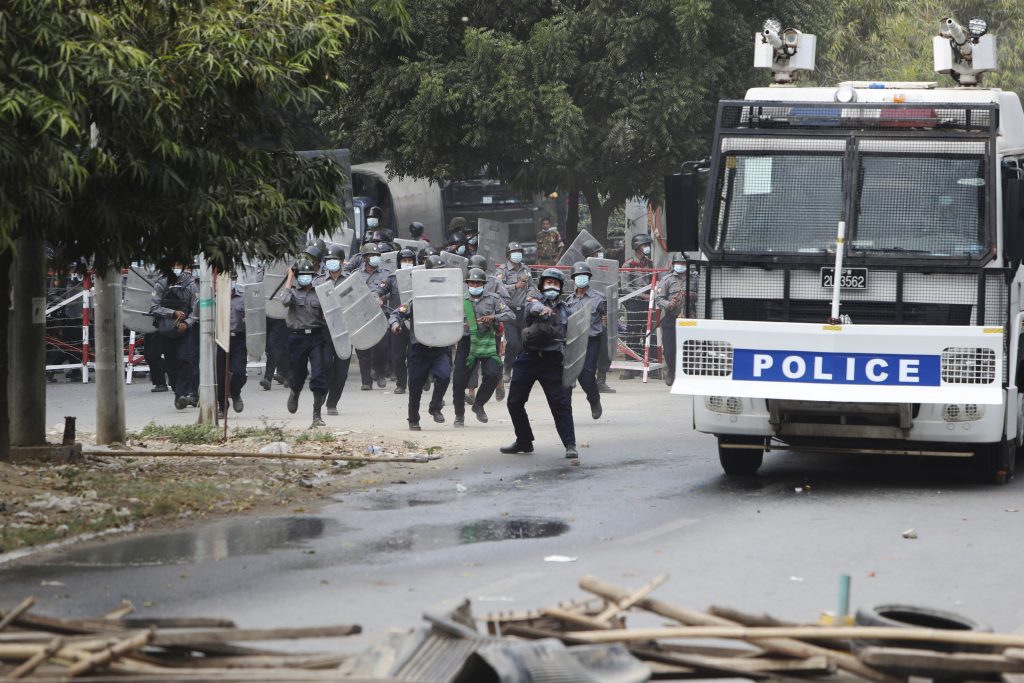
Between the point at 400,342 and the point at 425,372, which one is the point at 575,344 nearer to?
the point at 425,372

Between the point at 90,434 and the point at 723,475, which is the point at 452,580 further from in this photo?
the point at 90,434

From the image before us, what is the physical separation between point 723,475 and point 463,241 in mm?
14353

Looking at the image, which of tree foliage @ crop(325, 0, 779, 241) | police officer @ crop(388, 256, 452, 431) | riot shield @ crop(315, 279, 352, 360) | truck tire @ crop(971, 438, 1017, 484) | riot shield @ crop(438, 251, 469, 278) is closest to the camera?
truck tire @ crop(971, 438, 1017, 484)

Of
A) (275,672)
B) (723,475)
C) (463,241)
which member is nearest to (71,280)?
(463,241)

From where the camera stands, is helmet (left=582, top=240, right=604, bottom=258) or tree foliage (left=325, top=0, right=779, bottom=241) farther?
tree foliage (left=325, top=0, right=779, bottom=241)

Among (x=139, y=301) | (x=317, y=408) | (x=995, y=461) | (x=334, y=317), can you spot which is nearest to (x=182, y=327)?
(x=139, y=301)

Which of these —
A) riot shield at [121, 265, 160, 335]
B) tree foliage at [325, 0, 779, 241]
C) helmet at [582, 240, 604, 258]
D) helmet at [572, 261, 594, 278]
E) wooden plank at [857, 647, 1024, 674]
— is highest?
tree foliage at [325, 0, 779, 241]

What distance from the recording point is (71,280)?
2284 cm

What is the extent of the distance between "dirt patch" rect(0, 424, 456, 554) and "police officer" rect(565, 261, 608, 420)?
290 centimetres

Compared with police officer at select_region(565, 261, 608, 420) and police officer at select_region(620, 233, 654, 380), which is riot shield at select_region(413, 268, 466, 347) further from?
police officer at select_region(620, 233, 654, 380)

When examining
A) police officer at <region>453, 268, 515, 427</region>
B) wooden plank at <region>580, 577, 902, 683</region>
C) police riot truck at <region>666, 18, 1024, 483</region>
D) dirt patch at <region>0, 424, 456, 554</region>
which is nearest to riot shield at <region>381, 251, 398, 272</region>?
police officer at <region>453, 268, 515, 427</region>

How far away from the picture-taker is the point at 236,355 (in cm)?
1884

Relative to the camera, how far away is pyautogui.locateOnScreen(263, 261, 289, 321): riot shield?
20377mm

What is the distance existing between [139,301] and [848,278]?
1091 centimetres
